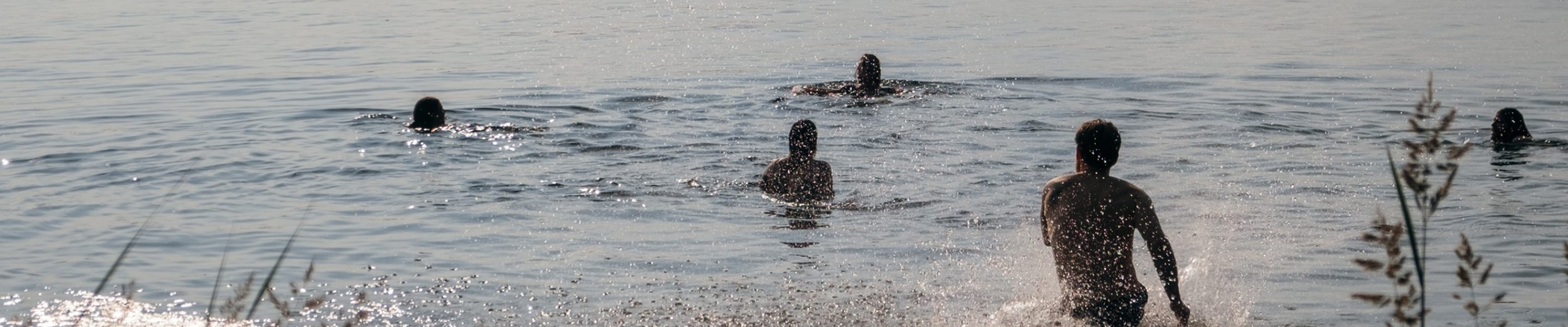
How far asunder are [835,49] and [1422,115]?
22379 mm

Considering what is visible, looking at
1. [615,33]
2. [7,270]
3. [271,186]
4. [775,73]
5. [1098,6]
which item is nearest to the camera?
[7,270]

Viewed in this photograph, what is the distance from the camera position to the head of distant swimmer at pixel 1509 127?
11953mm

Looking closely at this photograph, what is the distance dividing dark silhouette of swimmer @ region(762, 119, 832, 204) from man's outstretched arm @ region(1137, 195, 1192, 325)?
3.98 metres

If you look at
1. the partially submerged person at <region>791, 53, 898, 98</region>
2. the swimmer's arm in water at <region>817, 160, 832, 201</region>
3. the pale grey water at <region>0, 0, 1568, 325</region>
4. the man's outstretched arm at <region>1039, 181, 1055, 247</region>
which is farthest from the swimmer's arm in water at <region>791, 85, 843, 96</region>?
the man's outstretched arm at <region>1039, 181, 1055, 247</region>

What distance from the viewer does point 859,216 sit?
9461 mm

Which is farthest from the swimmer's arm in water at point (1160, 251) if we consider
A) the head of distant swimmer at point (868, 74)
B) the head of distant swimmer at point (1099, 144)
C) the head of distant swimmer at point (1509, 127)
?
the head of distant swimmer at point (868, 74)

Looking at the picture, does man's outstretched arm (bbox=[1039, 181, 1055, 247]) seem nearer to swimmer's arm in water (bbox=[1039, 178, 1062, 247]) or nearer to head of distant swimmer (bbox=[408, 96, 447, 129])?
swimmer's arm in water (bbox=[1039, 178, 1062, 247])

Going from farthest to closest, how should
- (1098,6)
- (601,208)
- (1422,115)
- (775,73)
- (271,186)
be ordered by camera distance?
(1098,6)
(775,73)
(271,186)
(601,208)
(1422,115)

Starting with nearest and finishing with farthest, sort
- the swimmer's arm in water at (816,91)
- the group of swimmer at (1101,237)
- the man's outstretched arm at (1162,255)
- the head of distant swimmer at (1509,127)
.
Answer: the man's outstretched arm at (1162,255), the group of swimmer at (1101,237), the head of distant swimmer at (1509,127), the swimmer's arm in water at (816,91)

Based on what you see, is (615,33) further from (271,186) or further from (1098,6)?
(271,186)

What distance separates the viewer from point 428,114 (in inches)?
521

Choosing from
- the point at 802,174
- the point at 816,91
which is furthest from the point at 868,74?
the point at 802,174

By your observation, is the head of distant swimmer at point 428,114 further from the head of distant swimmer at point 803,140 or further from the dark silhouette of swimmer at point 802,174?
the head of distant swimmer at point 803,140

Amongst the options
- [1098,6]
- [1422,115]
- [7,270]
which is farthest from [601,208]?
[1098,6]
